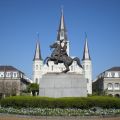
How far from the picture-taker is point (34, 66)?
11919 cm

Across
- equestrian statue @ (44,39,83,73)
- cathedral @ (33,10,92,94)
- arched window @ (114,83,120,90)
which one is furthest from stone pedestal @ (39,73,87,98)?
arched window @ (114,83,120,90)

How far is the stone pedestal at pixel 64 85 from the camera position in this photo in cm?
2617

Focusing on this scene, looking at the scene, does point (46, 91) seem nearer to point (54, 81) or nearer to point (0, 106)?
point (54, 81)

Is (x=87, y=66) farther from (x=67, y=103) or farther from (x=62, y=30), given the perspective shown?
(x=67, y=103)

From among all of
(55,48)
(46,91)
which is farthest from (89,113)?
(55,48)

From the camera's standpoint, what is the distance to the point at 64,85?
26.2 metres

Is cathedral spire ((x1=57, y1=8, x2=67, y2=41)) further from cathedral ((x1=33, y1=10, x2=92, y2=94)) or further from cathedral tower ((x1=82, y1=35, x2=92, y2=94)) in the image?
cathedral tower ((x1=82, y1=35, x2=92, y2=94))

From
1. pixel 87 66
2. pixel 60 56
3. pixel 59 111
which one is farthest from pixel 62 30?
pixel 59 111

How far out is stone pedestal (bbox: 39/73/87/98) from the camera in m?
26.2

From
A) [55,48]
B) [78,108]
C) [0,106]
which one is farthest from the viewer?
[55,48]

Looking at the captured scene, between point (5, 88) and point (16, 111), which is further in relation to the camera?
point (5, 88)

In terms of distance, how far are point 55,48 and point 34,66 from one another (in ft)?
301

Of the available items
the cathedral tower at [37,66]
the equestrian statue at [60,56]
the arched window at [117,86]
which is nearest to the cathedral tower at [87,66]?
the arched window at [117,86]

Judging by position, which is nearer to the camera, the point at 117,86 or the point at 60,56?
the point at 60,56
